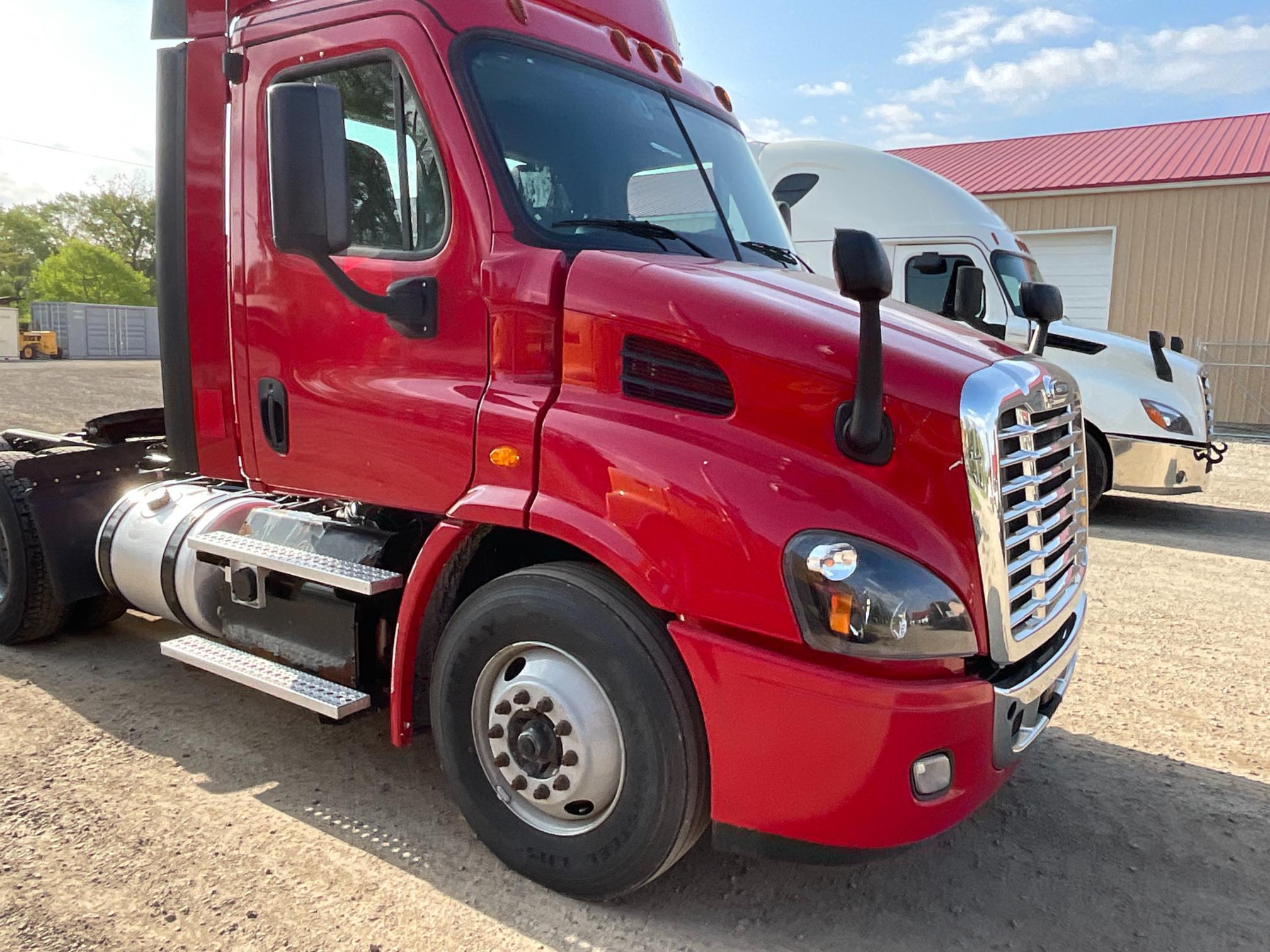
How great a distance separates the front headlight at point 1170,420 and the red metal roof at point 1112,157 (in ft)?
35.7

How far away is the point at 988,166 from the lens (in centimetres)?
2138

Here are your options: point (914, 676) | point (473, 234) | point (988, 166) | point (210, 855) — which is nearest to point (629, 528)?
point (914, 676)

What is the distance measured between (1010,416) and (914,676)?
742mm

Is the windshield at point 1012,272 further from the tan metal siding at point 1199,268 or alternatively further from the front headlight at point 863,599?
the tan metal siding at point 1199,268

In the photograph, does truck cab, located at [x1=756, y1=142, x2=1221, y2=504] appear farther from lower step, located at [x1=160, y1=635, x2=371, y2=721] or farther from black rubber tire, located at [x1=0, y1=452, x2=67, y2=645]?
black rubber tire, located at [x1=0, y1=452, x2=67, y2=645]

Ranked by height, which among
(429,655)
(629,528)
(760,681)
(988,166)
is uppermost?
(988,166)

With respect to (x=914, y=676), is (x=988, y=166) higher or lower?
higher

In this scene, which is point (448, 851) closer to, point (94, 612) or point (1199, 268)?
point (94, 612)

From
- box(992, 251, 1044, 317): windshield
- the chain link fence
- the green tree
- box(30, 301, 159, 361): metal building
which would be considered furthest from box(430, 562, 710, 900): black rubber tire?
the green tree

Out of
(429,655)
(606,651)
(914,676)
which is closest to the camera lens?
(914,676)

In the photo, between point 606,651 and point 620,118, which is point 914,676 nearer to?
point 606,651

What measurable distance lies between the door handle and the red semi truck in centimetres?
2

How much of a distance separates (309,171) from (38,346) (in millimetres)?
45689

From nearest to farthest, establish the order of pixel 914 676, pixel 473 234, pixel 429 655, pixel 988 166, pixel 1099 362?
pixel 914 676
pixel 473 234
pixel 429 655
pixel 1099 362
pixel 988 166
